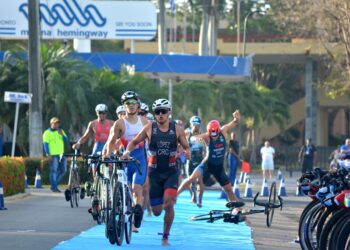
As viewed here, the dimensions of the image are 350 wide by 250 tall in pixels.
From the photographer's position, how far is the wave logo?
157ft

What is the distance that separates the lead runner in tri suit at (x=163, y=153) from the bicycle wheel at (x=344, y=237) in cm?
337

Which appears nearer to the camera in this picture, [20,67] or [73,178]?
[73,178]

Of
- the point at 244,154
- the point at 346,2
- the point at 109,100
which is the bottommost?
the point at 244,154

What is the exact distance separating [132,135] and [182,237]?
1.55m

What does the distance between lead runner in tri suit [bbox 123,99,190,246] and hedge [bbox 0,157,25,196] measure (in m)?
8.03

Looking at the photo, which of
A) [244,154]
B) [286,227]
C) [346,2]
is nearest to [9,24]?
[346,2]

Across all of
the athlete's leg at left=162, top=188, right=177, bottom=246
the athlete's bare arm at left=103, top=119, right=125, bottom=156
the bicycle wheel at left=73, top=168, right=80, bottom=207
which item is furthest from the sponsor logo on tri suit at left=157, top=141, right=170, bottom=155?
the bicycle wheel at left=73, top=168, right=80, bottom=207

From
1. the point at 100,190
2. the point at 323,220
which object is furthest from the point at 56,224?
the point at 323,220

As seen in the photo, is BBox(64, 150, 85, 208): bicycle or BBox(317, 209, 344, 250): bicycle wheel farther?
BBox(64, 150, 85, 208): bicycle

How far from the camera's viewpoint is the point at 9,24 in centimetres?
4803

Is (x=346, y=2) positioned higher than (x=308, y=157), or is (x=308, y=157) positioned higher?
(x=346, y=2)

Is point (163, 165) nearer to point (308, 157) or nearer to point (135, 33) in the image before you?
point (308, 157)

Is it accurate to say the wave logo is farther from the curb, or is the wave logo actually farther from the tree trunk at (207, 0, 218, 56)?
→ the curb

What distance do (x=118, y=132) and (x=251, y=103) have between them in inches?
1805
